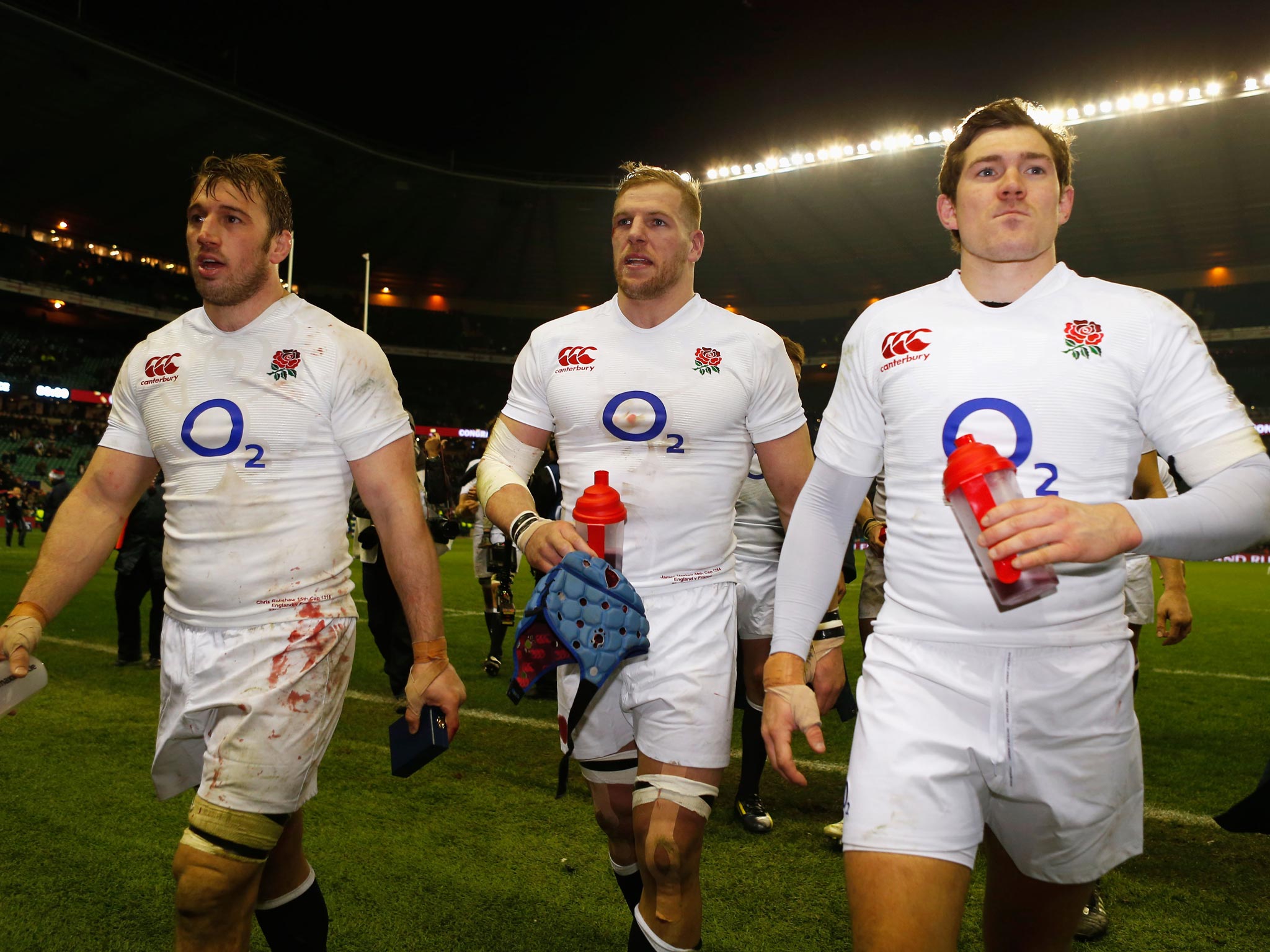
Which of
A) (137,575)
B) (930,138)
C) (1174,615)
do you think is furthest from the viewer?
(930,138)

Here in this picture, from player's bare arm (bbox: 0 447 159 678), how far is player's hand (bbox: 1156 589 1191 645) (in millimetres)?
3909

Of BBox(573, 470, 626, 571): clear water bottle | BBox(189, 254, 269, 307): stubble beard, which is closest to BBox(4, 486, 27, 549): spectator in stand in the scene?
BBox(189, 254, 269, 307): stubble beard

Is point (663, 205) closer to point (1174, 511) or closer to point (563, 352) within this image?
point (563, 352)

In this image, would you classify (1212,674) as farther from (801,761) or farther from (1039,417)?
(1039,417)

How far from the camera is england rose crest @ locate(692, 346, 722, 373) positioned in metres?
3.18

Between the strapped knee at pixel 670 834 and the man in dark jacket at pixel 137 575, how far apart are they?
679 centimetres

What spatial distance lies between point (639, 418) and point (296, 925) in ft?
6.14

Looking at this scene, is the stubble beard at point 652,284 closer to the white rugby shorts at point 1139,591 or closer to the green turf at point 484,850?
the green turf at point 484,850

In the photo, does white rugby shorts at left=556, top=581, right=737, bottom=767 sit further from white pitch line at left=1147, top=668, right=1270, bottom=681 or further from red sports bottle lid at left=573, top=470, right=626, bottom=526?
white pitch line at left=1147, top=668, right=1270, bottom=681

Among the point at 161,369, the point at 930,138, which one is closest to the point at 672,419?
the point at 161,369

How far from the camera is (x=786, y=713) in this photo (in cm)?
224

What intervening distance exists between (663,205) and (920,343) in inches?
51.8

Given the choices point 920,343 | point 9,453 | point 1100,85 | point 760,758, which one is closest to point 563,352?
point 920,343

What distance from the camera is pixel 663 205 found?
3273 millimetres
